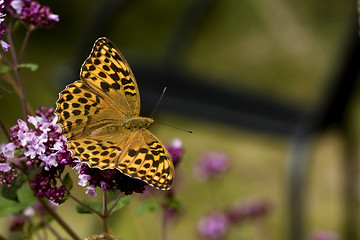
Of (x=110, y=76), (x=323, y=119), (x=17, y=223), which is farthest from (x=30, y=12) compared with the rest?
(x=323, y=119)

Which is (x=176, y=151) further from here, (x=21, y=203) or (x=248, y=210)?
(x=248, y=210)

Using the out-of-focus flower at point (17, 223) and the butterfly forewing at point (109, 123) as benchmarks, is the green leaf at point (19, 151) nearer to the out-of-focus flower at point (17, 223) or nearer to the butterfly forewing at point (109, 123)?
the butterfly forewing at point (109, 123)

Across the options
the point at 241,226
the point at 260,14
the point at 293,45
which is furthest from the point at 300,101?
the point at 241,226

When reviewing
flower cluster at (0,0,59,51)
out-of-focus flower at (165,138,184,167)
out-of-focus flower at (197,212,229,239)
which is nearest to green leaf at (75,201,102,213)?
out-of-focus flower at (165,138,184,167)

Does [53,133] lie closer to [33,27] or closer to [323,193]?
[33,27]

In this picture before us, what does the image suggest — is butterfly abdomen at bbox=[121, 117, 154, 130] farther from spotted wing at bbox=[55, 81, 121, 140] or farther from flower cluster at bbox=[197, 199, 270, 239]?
flower cluster at bbox=[197, 199, 270, 239]

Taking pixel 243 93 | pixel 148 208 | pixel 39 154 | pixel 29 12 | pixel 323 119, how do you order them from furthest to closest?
1. pixel 243 93
2. pixel 323 119
3. pixel 148 208
4. pixel 29 12
5. pixel 39 154

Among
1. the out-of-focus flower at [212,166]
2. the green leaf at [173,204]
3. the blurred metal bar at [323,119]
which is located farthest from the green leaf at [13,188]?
the blurred metal bar at [323,119]
